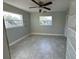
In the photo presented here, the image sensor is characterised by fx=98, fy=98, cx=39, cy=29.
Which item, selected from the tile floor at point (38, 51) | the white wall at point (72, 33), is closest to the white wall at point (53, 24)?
the tile floor at point (38, 51)

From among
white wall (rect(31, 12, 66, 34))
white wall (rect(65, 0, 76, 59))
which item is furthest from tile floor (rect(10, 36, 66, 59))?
white wall (rect(31, 12, 66, 34))

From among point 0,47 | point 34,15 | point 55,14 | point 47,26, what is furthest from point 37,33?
point 0,47

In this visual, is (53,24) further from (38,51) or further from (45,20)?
(38,51)

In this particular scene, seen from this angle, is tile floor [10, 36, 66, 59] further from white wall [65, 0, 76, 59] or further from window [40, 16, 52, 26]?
window [40, 16, 52, 26]

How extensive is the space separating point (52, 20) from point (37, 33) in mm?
2044

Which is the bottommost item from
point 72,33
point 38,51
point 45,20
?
point 38,51

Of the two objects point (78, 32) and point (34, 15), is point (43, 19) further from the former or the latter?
point (78, 32)

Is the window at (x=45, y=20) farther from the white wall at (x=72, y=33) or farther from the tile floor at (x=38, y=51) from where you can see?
the white wall at (x=72, y=33)

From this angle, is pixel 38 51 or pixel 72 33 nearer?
pixel 72 33

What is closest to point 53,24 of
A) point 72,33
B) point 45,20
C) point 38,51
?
point 45,20

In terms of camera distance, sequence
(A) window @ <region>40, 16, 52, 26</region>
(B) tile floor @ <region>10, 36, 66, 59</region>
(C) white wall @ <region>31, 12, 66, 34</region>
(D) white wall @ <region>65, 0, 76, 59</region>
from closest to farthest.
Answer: (D) white wall @ <region>65, 0, 76, 59</region>
(B) tile floor @ <region>10, 36, 66, 59</region>
(C) white wall @ <region>31, 12, 66, 34</region>
(A) window @ <region>40, 16, 52, 26</region>

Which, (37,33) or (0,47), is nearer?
(0,47)

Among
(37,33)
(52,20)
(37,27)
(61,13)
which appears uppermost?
(61,13)

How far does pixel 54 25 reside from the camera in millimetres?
9758
